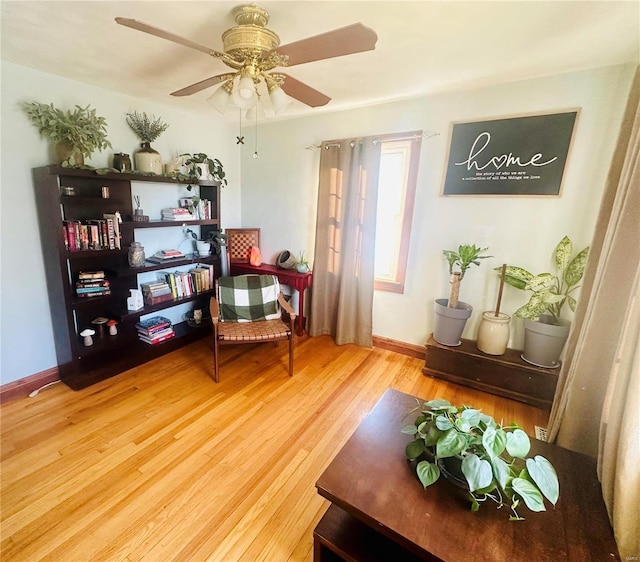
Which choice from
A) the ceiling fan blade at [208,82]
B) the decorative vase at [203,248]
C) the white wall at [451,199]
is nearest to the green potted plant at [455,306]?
the white wall at [451,199]

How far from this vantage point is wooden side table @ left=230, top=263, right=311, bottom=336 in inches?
120

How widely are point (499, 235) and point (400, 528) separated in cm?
213

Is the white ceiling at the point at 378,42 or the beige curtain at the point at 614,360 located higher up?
the white ceiling at the point at 378,42

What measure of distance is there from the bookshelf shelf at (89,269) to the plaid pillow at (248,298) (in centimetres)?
46

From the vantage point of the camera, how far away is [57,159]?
2070 mm

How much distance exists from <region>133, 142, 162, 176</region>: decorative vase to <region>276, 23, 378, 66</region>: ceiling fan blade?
5.69 feet

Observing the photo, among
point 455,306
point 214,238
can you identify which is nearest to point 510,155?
point 455,306

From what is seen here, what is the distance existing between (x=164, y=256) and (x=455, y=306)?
259 centimetres

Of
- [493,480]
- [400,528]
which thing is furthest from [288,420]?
[493,480]

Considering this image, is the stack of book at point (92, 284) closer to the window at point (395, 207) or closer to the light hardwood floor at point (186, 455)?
the light hardwood floor at point (186, 455)

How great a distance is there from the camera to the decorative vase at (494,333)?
7.31 feet

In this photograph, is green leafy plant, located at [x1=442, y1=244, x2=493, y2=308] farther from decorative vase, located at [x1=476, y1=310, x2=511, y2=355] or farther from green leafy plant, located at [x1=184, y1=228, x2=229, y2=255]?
green leafy plant, located at [x1=184, y1=228, x2=229, y2=255]

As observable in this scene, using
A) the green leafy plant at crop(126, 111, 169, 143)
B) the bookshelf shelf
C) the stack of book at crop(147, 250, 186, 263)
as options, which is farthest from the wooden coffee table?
the green leafy plant at crop(126, 111, 169, 143)

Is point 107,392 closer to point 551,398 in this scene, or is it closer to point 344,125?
point 344,125
